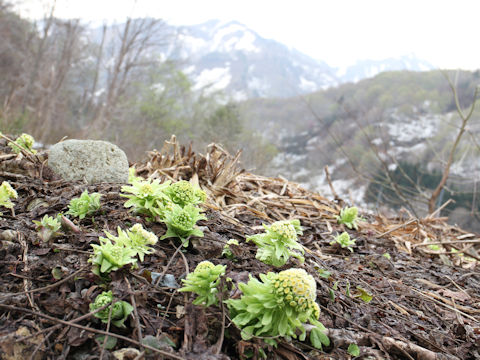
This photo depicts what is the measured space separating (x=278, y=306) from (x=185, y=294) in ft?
1.23

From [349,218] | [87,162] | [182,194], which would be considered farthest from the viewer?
[349,218]

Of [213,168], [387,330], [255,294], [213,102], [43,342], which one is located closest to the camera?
[43,342]

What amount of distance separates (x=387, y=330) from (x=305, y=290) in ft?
2.02

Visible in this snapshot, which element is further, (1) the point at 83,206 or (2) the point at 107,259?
A: (1) the point at 83,206

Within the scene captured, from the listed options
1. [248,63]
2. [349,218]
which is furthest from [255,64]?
[349,218]

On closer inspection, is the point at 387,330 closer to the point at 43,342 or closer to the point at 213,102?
the point at 43,342

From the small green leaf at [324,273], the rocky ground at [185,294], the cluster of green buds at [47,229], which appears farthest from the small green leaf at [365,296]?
the cluster of green buds at [47,229]

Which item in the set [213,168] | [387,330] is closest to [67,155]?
[213,168]

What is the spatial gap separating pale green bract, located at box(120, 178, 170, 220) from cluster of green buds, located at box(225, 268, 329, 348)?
28.0 inches

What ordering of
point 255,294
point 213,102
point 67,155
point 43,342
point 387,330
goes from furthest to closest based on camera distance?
1. point 213,102
2. point 67,155
3. point 387,330
4. point 255,294
5. point 43,342

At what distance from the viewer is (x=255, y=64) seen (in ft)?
365

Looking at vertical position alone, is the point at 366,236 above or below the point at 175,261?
below

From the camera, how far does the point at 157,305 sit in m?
1.22

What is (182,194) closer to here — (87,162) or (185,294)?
(185,294)
